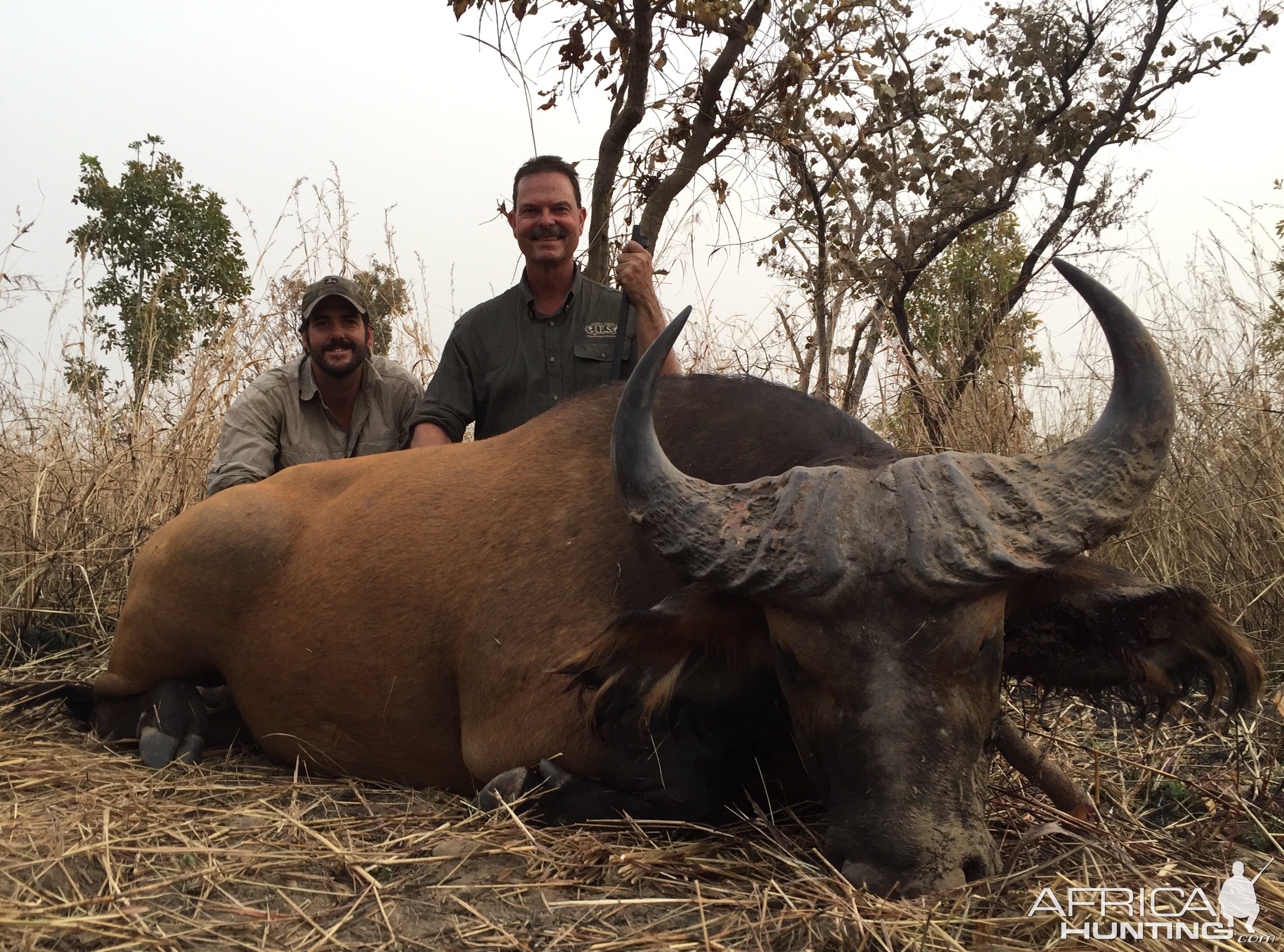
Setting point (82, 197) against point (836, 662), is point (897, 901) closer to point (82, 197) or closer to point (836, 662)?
point (836, 662)

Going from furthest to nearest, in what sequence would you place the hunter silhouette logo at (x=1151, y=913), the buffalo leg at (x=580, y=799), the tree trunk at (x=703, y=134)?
the tree trunk at (x=703, y=134)
the buffalo leg at (x=580, y=799)
the hunter silhouette logo at (x=1151, y=913)

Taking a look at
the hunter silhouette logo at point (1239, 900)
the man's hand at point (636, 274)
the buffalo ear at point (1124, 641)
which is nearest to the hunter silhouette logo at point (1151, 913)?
the hunter silhouette logo at point (1239, 900)

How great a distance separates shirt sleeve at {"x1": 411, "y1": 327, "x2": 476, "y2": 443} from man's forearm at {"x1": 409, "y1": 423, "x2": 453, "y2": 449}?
0.02 m

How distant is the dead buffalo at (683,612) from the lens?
239 cm

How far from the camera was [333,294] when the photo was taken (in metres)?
5.74

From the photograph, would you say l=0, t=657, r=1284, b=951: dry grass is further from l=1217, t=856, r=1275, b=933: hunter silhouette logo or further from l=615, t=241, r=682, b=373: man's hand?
l=615, t=241, r=682, b=373: man's hand

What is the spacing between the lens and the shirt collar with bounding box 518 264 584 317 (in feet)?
20.1

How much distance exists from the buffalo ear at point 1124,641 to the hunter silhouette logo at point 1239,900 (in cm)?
49

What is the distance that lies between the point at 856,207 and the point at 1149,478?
6536 mm

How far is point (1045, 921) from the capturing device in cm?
223

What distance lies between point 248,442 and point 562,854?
3.56m

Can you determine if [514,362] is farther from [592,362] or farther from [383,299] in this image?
[383,299]

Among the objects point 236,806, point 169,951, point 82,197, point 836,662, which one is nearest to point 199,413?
point 236,806

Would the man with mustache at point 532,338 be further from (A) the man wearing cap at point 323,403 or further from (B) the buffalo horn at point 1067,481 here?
(B) the buffalo horn at point 1067,481
